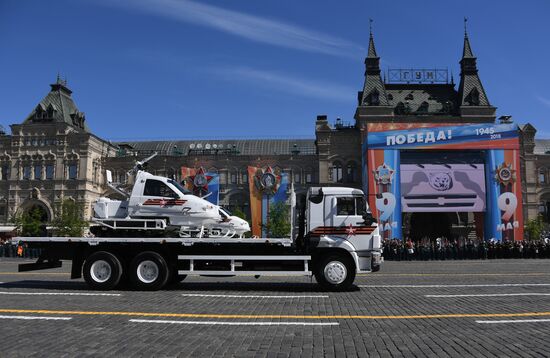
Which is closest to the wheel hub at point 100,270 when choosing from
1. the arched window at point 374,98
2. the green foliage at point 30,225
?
the green foliage at point 30,225

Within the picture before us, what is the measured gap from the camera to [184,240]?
A: 14742 mm

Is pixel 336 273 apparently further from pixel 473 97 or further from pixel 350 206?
pixel 473 97

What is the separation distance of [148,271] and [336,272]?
5.86 m

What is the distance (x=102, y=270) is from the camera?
14969 mm

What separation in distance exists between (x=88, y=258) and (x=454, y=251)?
32.6 meters

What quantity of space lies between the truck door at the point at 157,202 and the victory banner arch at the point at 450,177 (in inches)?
1413

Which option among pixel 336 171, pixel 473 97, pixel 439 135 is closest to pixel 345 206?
pixel 439 135

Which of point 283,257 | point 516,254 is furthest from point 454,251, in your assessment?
point 283,257

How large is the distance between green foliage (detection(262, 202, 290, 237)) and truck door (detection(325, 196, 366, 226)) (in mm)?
38069

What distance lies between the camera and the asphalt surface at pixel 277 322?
740cm

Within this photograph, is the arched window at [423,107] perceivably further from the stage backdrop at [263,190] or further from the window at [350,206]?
the window at [350,206]

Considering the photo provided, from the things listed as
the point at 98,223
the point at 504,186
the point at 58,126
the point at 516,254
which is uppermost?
the point at 58,126

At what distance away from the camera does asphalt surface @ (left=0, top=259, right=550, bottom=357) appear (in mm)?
7398

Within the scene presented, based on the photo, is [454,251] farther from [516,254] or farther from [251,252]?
[251,252]
